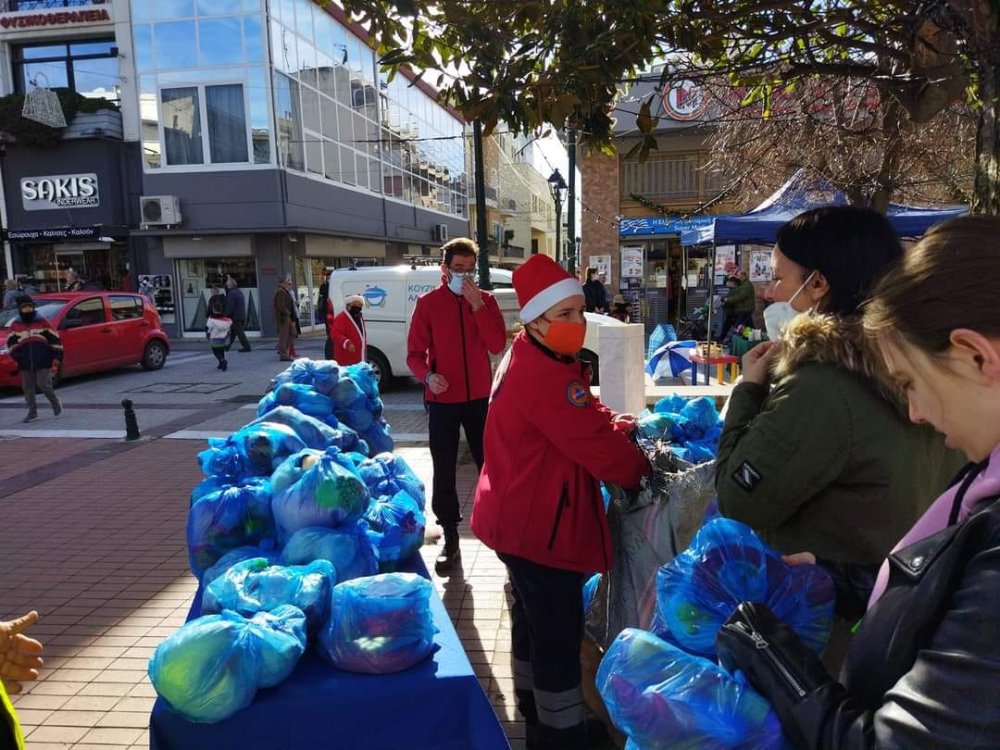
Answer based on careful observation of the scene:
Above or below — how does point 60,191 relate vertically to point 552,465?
above

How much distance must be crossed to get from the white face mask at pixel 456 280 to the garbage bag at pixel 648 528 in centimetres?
218

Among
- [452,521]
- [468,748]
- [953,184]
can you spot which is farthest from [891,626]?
[953,184]

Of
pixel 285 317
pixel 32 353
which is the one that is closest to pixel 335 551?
pixel 32 353

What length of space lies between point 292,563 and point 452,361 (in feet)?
6.50

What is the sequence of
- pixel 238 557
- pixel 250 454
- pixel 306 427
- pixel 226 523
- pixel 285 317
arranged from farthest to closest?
pixel 285 317, pixel 306 427, pixel 250 454, pixel 226 523, pixel 238 557

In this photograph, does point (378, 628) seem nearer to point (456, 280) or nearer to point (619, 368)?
point (456, 280)

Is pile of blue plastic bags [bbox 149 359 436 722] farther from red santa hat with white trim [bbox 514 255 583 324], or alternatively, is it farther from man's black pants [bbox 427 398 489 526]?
red santa hat with white trim [bbox 514 255 583 324]

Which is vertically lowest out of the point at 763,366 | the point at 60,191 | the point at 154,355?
the point at 154,355

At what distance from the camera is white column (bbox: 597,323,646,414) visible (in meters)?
6.19

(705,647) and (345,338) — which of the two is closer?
(705,647)

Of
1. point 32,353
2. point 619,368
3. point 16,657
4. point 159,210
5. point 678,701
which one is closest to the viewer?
point 678,701

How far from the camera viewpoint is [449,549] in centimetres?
449

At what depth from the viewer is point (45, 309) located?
42.1 ft

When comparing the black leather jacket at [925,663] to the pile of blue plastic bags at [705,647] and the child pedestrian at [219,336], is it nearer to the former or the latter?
the pile of blue plastic bags at [705,647]
